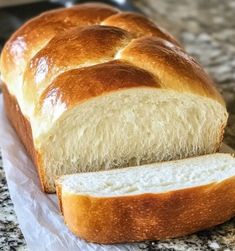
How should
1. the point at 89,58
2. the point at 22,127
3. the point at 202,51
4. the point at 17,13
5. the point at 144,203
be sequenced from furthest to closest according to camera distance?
the point at 17,13, the point at 202,51, the point at 22,127, the point at 89,58, the point at 144,203

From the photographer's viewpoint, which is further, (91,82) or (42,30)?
(42,30)

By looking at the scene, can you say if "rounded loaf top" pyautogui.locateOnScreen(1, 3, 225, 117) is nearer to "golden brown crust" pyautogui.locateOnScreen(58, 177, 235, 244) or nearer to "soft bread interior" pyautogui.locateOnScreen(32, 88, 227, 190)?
"soft bread interior" pyautogui.locateOnScreen(32, 88, 227, 190)

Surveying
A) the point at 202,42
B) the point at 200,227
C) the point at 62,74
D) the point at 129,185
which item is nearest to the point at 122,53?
the point at 62,74

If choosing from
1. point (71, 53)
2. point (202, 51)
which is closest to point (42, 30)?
point (71, 53)

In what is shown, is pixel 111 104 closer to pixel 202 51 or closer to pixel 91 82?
pixel 91 82

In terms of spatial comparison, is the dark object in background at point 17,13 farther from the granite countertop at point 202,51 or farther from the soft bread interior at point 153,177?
the soft bread interior at point 153,177

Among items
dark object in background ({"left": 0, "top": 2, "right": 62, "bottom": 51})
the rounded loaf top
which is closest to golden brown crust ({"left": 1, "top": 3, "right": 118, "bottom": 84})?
the rounded loaf top

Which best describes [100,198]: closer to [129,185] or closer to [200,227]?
[129,185]
